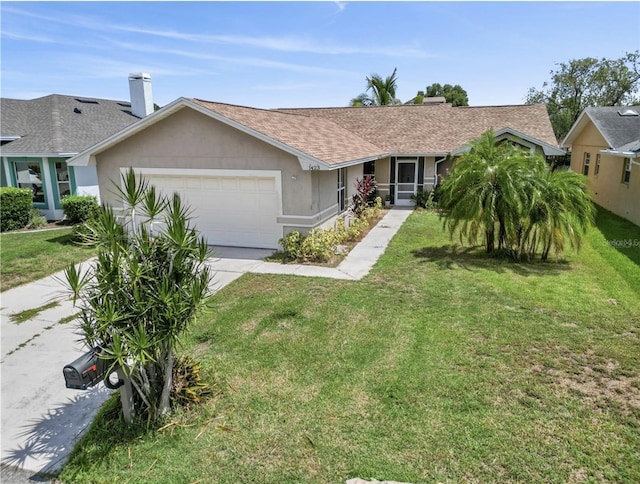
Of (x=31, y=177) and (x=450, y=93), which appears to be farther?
(x=450, y=93)

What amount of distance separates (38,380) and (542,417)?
6574mm

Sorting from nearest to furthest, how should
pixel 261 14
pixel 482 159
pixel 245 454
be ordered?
pixel 245 454 → pixel 482 159 → pixel 261 14

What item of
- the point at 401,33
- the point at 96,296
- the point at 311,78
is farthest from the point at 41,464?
the point at 311,78

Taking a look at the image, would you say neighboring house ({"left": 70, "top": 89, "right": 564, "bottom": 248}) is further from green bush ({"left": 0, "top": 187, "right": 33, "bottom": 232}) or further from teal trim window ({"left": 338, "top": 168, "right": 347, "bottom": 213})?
green bush ({"left": 0, "top": 187, "right": 33, "bottom": 232})

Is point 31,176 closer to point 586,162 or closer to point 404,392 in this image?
point 404,392

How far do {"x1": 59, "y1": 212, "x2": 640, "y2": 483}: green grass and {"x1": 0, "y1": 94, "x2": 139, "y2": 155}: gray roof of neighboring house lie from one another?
13.2 meters

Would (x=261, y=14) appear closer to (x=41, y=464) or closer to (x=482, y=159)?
(x=482, y=159)

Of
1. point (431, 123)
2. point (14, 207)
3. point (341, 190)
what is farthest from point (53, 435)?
point (431, 123)

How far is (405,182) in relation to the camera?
20953 millimetres

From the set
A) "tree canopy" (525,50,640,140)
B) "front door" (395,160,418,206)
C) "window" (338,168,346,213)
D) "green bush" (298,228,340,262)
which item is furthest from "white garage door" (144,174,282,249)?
"tree canopy" (525,50,640,140)

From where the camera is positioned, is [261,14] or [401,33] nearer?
[261,14]

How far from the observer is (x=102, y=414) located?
5.08 metres

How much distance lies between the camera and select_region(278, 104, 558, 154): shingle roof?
20.2m

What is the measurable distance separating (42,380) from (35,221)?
13.2 meters
